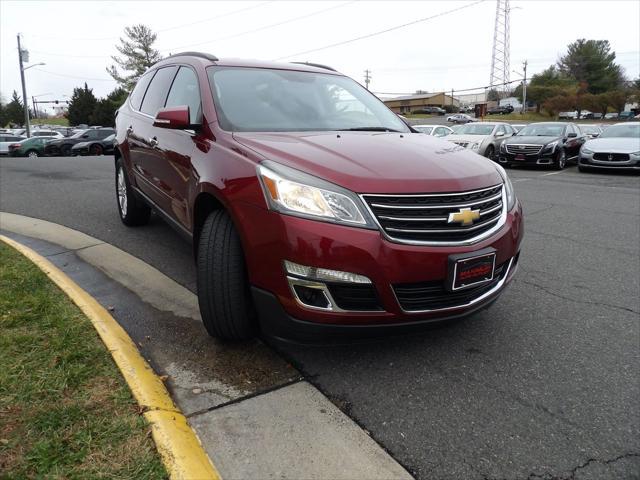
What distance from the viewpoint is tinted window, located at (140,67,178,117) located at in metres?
4.36

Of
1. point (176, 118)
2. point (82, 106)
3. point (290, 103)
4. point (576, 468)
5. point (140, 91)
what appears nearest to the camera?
point (576, 468)

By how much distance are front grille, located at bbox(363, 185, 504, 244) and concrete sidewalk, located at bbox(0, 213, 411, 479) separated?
0.95m

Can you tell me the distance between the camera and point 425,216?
8.02 feet


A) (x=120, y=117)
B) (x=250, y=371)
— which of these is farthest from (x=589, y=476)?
(x=120, y=117)

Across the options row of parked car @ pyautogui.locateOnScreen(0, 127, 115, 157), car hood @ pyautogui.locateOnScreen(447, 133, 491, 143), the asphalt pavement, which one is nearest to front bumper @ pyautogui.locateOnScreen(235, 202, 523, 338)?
the asphalt pavement

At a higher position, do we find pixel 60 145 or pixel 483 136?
pixel 483 136

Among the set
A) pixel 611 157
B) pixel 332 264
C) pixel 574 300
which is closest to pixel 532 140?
pixel 611 157

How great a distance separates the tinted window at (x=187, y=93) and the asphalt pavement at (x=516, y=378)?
4.68 feet

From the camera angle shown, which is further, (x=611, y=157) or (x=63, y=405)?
(x=611, y=157)

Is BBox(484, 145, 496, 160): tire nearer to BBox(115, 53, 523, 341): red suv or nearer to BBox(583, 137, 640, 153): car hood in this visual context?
BBox(583, 137, 640, 153): car hood

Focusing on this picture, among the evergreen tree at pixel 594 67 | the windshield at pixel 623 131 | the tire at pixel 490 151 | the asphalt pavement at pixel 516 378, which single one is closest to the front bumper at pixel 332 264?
the asphalt pavement at pixel 516 378

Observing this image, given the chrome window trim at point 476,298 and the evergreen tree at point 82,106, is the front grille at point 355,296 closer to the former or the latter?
the chrome window trim at point 476,298

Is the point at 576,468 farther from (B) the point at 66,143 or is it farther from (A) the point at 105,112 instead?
(A) the point at 105,112

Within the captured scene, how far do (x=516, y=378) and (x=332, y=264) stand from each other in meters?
1.32
